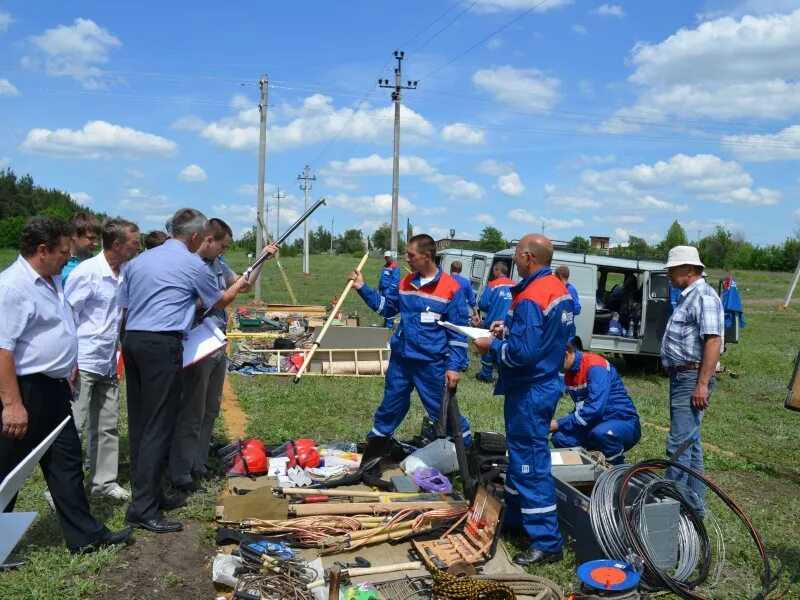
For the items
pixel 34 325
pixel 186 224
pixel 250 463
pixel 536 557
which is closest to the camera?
pixel 34 325

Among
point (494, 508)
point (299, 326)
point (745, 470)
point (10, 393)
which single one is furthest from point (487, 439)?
point (299, 326)

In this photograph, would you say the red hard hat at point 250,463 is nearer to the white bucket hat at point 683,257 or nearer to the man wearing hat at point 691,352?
the man wearing hat at point 691,352

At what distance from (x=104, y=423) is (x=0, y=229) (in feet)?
174

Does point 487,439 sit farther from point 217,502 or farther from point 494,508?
point 217,502

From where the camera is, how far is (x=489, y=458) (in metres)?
6.05

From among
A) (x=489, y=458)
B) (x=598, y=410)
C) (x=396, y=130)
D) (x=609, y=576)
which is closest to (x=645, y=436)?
(x=598, y=410)

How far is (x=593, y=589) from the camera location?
3701 mm

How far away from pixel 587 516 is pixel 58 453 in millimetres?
3326

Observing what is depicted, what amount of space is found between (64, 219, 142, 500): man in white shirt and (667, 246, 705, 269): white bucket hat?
13.6ft

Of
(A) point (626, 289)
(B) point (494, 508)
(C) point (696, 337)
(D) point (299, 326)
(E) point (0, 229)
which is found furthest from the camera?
(E) point (0, 229)

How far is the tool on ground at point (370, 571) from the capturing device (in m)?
4.01

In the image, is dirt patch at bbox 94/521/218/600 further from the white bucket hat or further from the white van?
the white van

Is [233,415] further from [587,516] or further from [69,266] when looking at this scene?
[587,516]

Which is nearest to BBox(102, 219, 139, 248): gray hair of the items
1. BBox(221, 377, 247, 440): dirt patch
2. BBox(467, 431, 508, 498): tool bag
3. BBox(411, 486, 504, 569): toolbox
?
BBox(221, 377, 247, 440): dirt patch
